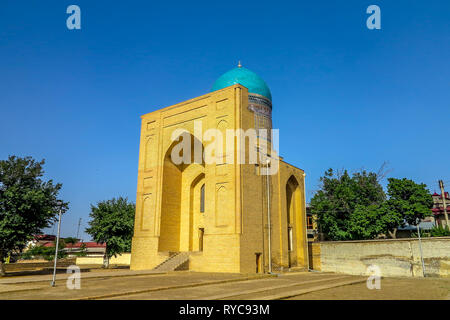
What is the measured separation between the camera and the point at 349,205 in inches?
1178

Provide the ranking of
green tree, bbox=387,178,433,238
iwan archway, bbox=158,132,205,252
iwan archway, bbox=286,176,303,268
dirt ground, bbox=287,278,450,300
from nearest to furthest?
dirt ground, bbox=287,278,450,300, iwan archway, bbox=158,132,205,252, iwan archway, bbox=286,176,303,268, green tree, bbox=387,178,433,238

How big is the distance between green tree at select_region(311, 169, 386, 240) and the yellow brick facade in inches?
202

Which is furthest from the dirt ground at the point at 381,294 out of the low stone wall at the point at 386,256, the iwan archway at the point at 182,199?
the iwan archway at the point at 182,199

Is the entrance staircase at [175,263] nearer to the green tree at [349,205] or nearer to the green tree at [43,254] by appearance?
the green tree at [349,205]

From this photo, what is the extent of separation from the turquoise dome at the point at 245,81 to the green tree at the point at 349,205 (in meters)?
10.7

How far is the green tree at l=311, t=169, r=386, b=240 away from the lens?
92.1 feet

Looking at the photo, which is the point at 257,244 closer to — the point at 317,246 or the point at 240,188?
the point at 240,188

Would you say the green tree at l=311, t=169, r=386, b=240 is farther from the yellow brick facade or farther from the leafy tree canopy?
the yellow brick facade

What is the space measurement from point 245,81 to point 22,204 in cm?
1655

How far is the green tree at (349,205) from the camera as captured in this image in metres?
28.1

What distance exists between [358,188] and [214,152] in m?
16.6

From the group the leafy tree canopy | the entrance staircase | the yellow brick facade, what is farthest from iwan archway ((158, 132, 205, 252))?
the leafy tree canopy

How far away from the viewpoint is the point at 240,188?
18500 mm

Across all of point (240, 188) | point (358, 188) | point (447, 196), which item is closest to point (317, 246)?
point (358, 188)
